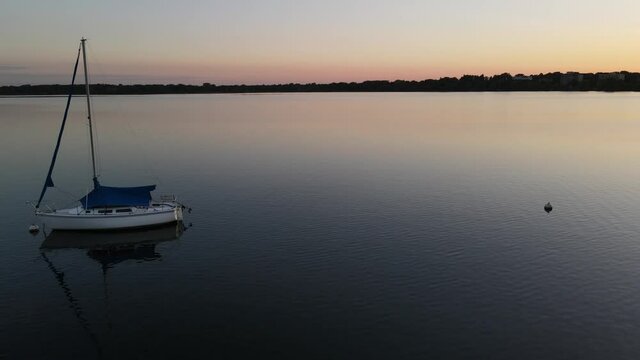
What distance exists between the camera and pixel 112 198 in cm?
4612

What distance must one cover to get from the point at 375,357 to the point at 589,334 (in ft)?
39.0

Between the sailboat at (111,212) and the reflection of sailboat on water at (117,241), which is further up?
the sailboat at (111,212)

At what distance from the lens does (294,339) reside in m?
25.8

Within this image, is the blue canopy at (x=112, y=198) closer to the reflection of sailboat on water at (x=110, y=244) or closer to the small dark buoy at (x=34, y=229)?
the reflection of sailboat on water at (x=110, y=244)

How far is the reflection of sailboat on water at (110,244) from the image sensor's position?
38.3 metres

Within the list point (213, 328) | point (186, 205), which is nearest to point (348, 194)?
point (186, 205)

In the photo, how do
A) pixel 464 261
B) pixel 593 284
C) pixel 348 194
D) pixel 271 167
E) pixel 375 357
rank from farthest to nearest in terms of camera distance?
1. pixel 271 167
2. pixel 348 194
3. pixel 464 261
4. pixel 593 284
5. pixel 375 357

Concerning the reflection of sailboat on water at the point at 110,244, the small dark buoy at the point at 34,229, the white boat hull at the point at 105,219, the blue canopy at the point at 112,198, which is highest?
the blue canopy at the point at 112,198

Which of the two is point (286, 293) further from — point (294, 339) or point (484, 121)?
point (484, 121)

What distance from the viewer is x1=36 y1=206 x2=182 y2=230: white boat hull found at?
1754 inches

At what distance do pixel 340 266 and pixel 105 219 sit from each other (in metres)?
22.9

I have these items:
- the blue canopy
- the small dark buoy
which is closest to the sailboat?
the blue canopy

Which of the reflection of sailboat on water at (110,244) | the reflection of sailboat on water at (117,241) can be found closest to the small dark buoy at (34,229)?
the reflection of sailboat on water at (110,244)

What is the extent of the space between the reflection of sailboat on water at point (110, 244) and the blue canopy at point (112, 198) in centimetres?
259
